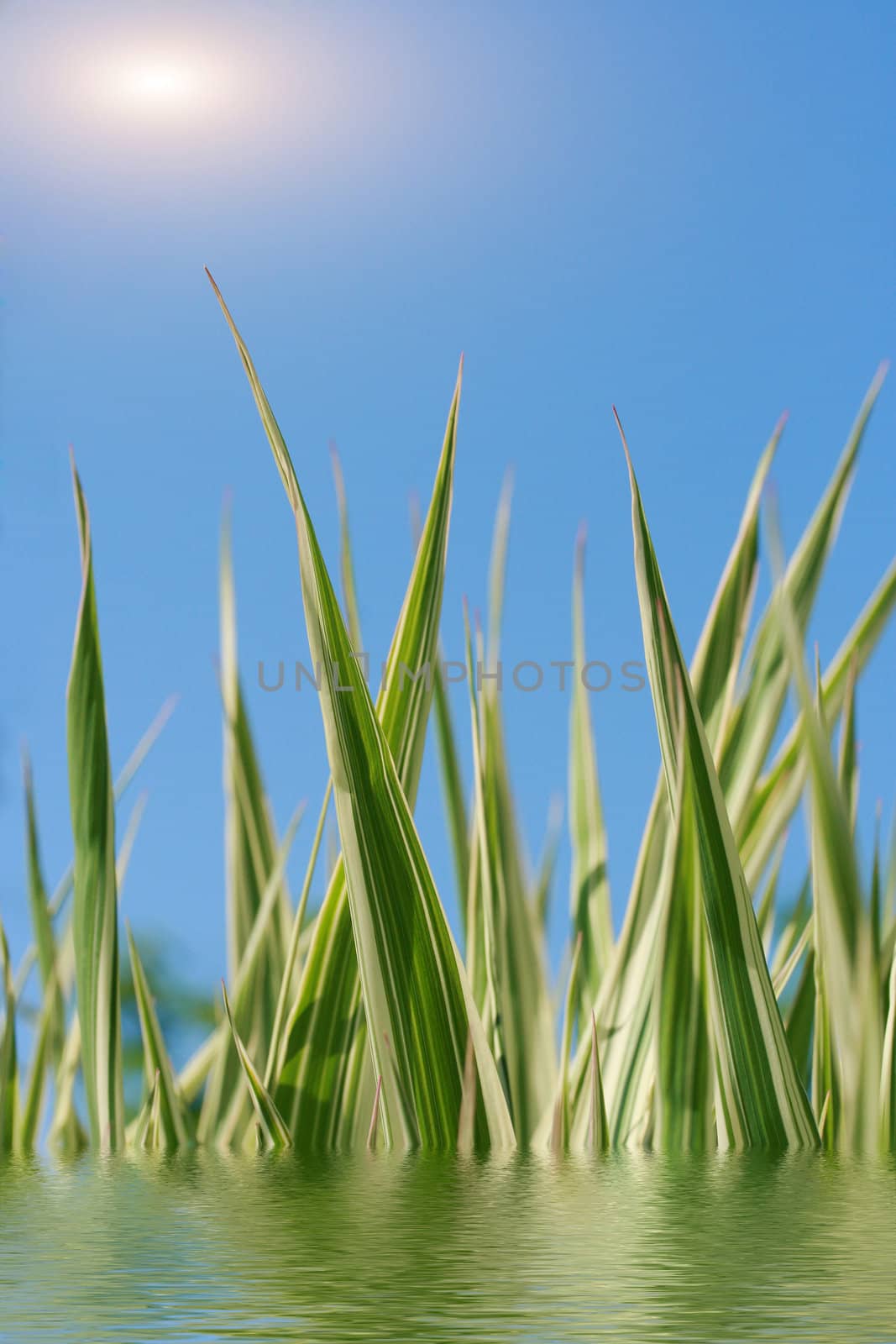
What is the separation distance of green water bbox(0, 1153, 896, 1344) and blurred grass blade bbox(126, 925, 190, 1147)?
0.22m

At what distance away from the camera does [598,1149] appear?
1.09ft

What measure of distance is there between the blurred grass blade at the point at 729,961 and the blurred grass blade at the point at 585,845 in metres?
0.18

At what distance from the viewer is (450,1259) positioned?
0.44 ft

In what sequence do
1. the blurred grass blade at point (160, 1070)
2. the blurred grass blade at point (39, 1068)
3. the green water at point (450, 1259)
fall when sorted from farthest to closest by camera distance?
the blurred grass blade at point (39, 1068) < the blurred grass blade at point (160, 1070) < the green water at point (450, 1259)

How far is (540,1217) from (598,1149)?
181 millimetres

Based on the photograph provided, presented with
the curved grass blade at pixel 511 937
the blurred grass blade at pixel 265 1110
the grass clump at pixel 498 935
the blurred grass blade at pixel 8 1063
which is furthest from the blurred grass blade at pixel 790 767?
the blurred grass blade at pixel 8 1063

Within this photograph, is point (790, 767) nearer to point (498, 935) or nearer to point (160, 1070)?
point (498, 935)

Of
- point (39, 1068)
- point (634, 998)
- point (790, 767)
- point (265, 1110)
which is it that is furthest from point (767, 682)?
point (39, 1068)

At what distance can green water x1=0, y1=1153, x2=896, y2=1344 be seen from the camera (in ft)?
0.34

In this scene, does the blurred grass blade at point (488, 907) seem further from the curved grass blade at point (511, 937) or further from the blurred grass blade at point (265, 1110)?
the blurred grass blade at point (265, 1110)

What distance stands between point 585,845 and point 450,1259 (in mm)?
458

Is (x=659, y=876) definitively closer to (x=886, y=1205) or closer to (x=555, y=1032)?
(x=555, y=1032)

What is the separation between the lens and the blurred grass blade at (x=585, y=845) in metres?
0.56

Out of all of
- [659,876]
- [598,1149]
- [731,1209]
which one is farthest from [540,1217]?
[659,876]
